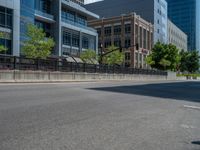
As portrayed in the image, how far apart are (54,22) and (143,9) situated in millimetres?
54585

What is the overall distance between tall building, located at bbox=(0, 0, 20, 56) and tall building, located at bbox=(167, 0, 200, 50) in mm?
141451

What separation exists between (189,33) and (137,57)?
95.7 m

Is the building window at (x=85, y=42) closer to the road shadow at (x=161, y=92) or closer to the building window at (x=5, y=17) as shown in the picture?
the building window at (x=5, y=17)

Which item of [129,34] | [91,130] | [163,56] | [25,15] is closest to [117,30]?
[129,34]

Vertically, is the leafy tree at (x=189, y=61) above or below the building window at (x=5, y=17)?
below

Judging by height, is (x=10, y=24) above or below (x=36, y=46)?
above

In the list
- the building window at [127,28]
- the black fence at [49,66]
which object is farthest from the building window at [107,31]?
the black fence at [49,66]

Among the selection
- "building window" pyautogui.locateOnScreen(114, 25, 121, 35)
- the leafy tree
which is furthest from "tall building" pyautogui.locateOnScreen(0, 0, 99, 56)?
the leafy tree

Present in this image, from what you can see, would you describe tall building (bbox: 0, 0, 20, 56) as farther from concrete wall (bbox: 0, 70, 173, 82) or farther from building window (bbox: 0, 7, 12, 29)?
concrete wall (bbox: 0, 70, 173, 82)

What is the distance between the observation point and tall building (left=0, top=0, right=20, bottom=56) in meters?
46.8

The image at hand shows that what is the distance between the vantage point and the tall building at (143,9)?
110 metres

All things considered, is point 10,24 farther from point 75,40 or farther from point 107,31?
point 107,31

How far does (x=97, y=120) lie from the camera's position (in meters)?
7.89

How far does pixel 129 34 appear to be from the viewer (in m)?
99.1
